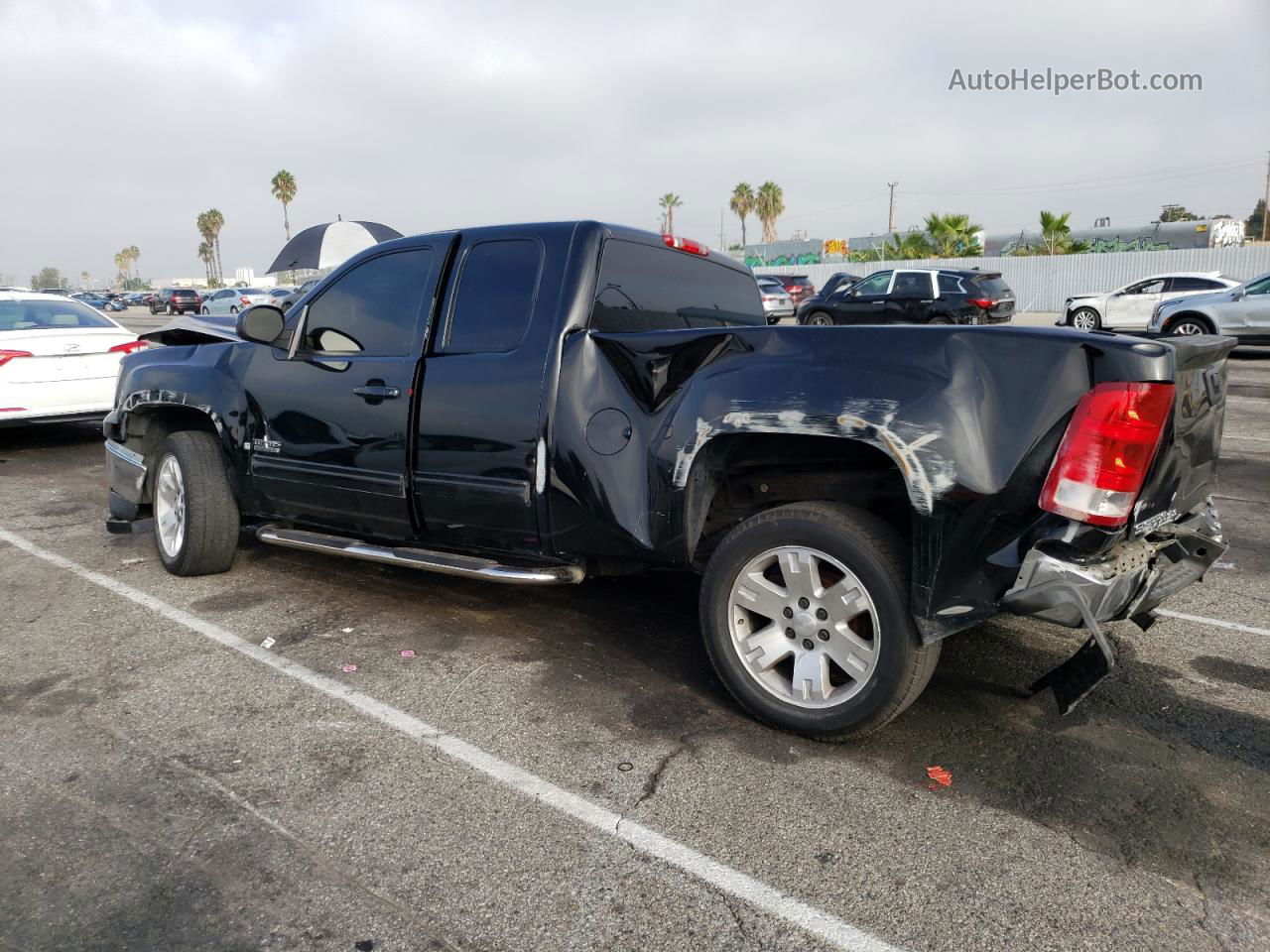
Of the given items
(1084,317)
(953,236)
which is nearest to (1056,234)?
(953,236)

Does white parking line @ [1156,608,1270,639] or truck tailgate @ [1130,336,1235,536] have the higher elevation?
truck tailgate @ [1130,336,1235,536]

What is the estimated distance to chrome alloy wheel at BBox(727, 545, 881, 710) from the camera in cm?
338

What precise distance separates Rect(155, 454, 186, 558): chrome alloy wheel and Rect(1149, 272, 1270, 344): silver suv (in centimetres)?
1572

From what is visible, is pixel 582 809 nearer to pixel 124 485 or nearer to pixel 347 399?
pixel 347 399

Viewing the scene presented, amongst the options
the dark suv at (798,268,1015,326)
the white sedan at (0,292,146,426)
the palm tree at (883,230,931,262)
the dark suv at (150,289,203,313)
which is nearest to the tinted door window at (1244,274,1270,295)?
the dark suv at (798,268,1015,326)

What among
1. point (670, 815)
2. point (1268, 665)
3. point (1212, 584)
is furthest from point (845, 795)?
point (1212, 584)

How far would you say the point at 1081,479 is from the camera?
2936 mm

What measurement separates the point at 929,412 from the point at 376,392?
2.59 m

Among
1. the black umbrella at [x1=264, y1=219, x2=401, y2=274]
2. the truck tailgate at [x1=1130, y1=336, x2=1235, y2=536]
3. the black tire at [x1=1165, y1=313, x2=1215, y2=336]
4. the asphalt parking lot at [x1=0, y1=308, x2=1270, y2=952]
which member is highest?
the black umbrella at [x1=264, y1=219, x2=401, y2=274]

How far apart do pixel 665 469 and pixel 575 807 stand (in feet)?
4.13

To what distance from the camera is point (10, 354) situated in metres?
9.05

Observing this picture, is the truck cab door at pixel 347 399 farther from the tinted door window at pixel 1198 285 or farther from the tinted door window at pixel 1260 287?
the tinted door window at pixel 1198 285

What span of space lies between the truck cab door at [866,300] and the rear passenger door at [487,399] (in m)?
17.1

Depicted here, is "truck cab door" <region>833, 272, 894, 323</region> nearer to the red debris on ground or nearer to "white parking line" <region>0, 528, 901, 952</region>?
"white parking line" <region>0, 528, 901, 952</region>
